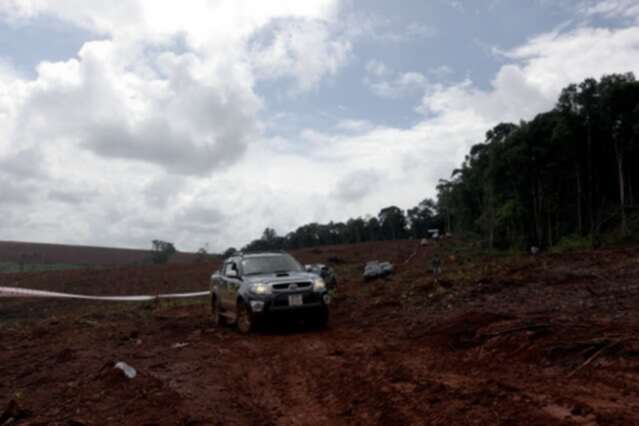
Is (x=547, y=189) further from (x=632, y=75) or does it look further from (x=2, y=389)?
(x=2, y=389)

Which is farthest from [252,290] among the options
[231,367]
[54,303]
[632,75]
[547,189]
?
[547,189]

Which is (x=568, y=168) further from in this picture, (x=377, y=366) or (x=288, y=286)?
(x=377, y=366)

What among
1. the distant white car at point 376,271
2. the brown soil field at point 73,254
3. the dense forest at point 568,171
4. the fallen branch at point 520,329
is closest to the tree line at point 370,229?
the brown soil field at point 73,254

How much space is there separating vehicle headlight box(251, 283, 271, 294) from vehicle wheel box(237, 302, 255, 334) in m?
0.43

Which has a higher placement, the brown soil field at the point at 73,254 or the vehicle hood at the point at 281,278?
the brown soil field at the point at 73,254

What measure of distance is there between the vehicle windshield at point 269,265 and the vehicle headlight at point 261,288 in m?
1.06

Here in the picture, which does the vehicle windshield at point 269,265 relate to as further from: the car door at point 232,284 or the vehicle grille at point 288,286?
the vehicle grille at point 288,286

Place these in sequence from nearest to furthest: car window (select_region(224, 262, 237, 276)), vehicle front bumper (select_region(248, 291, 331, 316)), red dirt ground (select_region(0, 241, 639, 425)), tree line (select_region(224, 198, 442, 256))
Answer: red dirt ground (select_region(0, 241, 639, 425)) → vehicle front bumper (select_region(248, 291, 331, 316)) → car window (select_region(224, 262, 237, 276)) → tree line (select_region(224, 198, 442, 256))

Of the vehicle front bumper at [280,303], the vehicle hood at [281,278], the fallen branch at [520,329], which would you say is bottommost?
the fallen branch at [520,329]

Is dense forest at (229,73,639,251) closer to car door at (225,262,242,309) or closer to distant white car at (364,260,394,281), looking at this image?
distant white car at (364,260,394,281)

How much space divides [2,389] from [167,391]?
2650 mm

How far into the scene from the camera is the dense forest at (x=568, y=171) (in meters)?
37.6

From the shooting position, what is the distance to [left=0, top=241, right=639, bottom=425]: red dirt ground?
564 cm

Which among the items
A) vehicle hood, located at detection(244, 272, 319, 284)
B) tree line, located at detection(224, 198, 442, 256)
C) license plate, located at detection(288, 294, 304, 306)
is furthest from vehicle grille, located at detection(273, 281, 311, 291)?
tree line, located at detection(224, 198, 442, 256)
